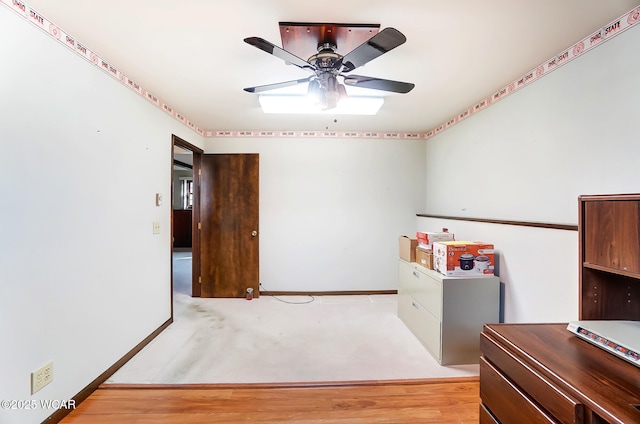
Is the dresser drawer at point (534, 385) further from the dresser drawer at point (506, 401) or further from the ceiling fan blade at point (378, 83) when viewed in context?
the ceiling fan blade at point (378, 83)

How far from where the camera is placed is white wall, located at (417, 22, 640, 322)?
1.52 meters

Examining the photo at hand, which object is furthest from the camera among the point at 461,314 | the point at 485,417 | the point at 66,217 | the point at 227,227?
the point at 227,227

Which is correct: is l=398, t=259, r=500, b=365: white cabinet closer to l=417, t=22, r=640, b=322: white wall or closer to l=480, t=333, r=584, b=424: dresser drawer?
l=417, t=22, r=640, b=322: white wall

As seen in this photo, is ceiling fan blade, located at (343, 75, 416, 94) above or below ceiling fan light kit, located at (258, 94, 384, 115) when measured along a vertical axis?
below

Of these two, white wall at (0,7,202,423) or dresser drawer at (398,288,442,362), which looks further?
dresser drawer at (398,288,442,362)

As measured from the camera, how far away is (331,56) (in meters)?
1.63

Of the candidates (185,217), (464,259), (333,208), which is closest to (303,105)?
(333,208)

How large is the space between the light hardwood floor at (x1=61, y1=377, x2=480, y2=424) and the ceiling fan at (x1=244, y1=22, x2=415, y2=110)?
77.8 inches

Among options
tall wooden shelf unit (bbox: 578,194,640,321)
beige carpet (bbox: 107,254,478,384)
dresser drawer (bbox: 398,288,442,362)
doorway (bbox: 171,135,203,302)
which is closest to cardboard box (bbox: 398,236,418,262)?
dresser drawer (bbox: 398,288,442,362)

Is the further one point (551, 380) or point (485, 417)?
point (485, 417)

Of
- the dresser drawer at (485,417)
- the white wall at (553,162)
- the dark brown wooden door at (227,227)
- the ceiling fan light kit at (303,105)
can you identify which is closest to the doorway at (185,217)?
the dark brown wooden door at (227,227)

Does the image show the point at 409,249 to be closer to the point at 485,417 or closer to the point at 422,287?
the point at 422,287

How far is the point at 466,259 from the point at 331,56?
1839 millimetres

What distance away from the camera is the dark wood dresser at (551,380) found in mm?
742
